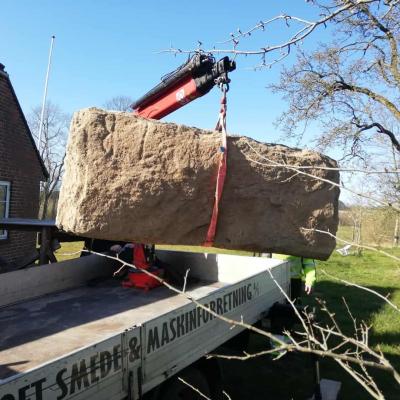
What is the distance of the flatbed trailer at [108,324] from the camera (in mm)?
2436

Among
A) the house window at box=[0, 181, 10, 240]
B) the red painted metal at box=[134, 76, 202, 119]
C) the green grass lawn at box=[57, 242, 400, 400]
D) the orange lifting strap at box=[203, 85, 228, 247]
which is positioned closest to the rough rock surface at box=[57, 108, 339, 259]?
the orange lifting strap at box=[203, 85, 228, 247]

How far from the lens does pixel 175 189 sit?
3.69 meters

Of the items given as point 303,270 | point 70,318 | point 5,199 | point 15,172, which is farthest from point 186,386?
point 15,172

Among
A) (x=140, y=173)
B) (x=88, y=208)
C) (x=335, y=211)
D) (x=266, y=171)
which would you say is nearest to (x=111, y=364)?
(x=88, y=208)

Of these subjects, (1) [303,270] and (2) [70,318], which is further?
(1) [303,270]

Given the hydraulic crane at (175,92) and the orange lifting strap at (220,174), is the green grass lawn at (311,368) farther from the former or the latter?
the orange lifting strap at (220,174)

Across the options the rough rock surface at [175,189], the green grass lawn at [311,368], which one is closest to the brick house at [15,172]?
the green grass lawn at [311,368]

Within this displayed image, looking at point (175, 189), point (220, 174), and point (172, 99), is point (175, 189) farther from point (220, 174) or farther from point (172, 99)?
point (172, 99)

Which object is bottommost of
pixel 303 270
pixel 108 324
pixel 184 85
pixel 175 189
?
pixel 108 324

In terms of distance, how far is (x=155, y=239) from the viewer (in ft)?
12.4

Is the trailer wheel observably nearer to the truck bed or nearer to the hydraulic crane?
the truck bed

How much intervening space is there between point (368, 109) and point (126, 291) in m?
10.4

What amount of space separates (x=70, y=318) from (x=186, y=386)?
1131 mm

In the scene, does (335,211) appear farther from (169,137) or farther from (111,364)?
(111,364)
